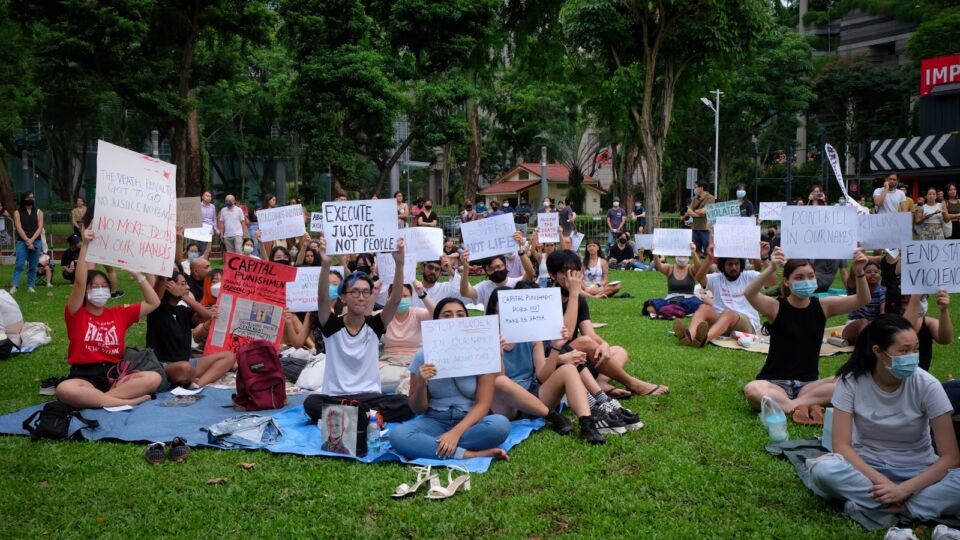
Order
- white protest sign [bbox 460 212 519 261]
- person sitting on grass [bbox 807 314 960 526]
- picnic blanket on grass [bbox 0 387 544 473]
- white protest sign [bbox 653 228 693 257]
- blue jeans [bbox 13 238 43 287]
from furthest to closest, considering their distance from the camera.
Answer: blue jeans [bbox 13 238 43 287] → white protest sign [bbox 653 228 693 257] → white protest sign [bbox 460 212 519 261] → picnic blanket on grass [bbox 0 387 544 473] → person sitting on grass [bbox 807 314 960 526]

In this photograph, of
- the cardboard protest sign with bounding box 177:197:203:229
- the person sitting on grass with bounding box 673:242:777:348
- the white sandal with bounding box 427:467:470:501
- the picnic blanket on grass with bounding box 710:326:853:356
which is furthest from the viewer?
the cardboard protest sign with bounding box 177:197:203:229

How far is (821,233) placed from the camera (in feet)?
25.7

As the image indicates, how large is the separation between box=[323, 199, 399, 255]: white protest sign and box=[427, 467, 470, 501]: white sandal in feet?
9.94

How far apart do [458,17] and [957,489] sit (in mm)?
26394

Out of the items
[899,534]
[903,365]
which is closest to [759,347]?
[903,365]

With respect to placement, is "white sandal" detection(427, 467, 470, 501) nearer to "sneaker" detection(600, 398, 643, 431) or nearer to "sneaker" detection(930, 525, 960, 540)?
"sneaker" detection(600, 398, 643, 431)

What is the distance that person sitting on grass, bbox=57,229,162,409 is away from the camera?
298 inches

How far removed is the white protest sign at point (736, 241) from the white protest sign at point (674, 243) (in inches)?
126

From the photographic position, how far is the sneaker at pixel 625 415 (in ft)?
23.4

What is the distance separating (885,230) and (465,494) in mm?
5417

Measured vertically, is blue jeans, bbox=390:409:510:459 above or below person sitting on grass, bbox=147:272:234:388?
below

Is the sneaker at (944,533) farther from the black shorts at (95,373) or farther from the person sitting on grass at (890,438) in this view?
the black shorts at (95,373)

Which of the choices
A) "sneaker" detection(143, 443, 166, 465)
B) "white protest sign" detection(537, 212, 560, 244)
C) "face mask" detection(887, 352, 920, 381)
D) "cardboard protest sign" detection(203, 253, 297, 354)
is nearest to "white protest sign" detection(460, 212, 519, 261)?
"cardboard protest sign" detection(203, 253, 297, 354)

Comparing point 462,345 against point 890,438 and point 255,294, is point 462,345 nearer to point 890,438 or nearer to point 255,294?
point 890,438
